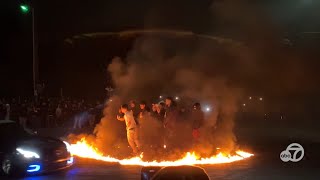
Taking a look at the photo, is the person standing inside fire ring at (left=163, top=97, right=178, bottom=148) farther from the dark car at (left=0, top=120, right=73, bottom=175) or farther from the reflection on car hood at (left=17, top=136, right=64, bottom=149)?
the reflection on car hood at (left=17, top=136, right=64, bottom=149)

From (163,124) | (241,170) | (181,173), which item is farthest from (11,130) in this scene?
(181,173)

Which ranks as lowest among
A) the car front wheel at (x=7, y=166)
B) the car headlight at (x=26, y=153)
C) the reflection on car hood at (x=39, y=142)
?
the car front wheel at (x=7, y=166)

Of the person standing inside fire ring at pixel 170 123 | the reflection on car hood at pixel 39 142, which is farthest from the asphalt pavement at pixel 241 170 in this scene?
the person standing inside fire ring at pixel 170 123

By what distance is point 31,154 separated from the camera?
11.7 metres

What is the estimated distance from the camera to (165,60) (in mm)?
16344

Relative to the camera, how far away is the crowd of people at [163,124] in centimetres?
1374

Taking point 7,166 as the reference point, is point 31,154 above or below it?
above

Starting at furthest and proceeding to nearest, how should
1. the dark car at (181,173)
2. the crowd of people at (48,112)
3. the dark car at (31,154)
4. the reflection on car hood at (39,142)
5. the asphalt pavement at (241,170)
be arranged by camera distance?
the crowd of people at (48,112) < the reflection on car hood at (39,142) < the dark car at (31,154) < the asphalt pavement at (241,170) < the dark car at (181,173)

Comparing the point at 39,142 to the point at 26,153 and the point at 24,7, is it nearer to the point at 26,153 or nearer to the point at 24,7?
the point at 26,153

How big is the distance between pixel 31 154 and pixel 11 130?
152 centimetres

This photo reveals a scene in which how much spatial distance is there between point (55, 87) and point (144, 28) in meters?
28.4

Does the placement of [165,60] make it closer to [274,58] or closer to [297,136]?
[274,58]

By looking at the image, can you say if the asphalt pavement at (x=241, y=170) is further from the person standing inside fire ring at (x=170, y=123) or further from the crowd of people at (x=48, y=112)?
the crowd of people at (x=48, y=112)

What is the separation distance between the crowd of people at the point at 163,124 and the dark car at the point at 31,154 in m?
2.04
